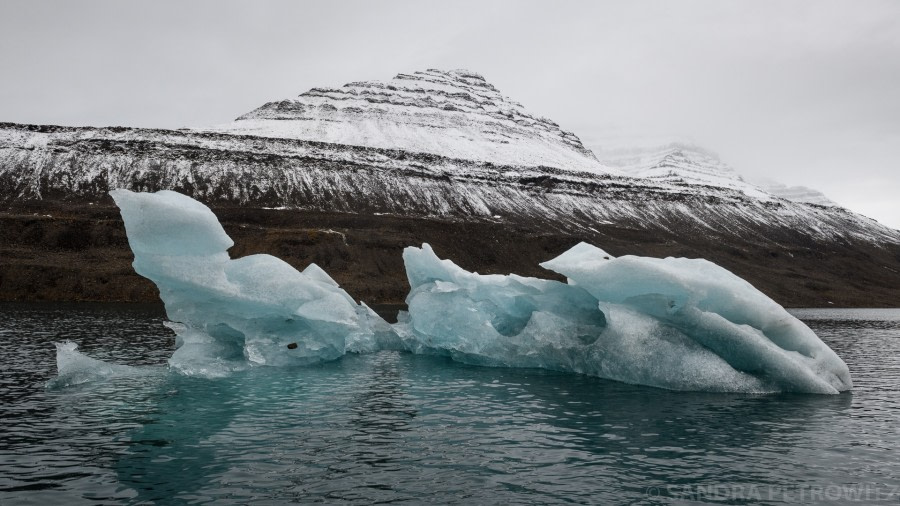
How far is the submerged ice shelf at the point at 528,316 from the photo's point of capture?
86.6ft

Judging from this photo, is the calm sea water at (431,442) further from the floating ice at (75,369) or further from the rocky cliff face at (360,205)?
the rocky cliff face at (360,205)

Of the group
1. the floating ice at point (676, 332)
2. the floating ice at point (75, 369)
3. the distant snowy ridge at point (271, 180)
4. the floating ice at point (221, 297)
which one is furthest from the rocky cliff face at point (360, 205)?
the floating ice at point (75, 369)

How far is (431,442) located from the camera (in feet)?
59.5

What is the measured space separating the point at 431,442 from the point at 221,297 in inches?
598

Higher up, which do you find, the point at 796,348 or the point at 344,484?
the point at 796,348

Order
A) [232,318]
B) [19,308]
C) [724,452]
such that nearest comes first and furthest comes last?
[724,452] → [232,318] → [19,308]

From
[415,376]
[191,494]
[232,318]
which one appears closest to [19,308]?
[232,318]

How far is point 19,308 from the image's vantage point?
66.1 metres

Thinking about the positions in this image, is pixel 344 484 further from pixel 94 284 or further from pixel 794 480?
pixel 94 284

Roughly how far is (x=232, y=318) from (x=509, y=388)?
14.2m

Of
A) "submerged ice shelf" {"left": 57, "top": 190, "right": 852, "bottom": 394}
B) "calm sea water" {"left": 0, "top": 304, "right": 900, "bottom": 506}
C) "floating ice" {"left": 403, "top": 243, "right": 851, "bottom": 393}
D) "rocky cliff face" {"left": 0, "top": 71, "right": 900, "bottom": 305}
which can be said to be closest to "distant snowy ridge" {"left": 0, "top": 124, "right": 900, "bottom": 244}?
"rocky cliff face" {"left": 0, "top": 71, "right": 900, "bottom": 305}

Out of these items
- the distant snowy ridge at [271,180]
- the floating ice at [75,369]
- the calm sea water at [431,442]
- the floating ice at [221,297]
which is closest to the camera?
the calm sea water at [431,442]

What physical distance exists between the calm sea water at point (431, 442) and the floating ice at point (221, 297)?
97.5 inches

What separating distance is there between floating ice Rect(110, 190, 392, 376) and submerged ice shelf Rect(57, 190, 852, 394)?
62 mm
